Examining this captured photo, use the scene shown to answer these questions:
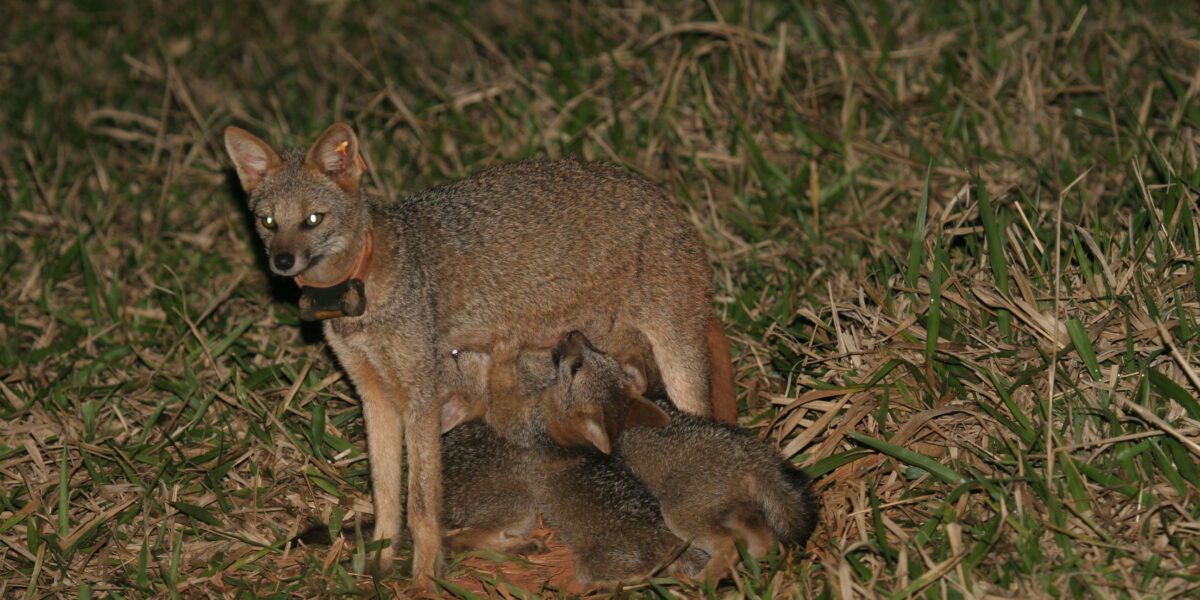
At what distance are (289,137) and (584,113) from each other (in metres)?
2.26

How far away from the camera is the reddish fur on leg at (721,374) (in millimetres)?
6004

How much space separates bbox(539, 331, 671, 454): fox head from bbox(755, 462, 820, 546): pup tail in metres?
0.65

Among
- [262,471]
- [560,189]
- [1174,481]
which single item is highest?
[560,189]

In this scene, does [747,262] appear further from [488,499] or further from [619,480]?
[488,499]

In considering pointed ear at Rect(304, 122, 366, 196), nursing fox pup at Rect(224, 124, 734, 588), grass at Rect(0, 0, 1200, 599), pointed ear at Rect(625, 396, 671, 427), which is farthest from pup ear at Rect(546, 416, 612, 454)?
pointed ear at Rect(304, 122, 366, 196)

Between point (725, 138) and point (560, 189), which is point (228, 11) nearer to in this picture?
point (725, 138)

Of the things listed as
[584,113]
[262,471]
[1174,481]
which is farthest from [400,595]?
[584,113]

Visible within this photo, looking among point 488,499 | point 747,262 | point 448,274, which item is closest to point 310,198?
point 448,274

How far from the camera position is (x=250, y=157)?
5.16 metres

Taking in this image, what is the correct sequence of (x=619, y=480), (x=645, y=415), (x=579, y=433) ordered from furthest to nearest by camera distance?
(x=579, y=433)
(x=645, y=415)
(x=619, y=480)

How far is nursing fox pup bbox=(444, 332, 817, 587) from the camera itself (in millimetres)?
4852

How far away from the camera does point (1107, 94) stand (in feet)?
24.9

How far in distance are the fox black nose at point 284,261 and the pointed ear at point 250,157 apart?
0.48 m

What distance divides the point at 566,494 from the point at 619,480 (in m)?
0.26
